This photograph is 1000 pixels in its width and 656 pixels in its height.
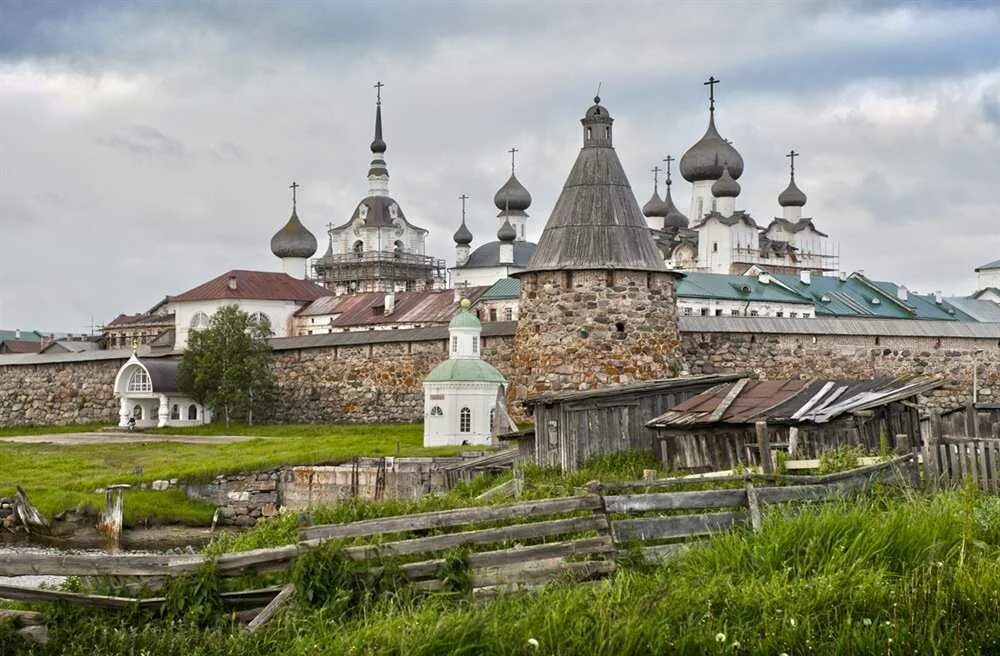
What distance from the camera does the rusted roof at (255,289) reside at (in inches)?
2126

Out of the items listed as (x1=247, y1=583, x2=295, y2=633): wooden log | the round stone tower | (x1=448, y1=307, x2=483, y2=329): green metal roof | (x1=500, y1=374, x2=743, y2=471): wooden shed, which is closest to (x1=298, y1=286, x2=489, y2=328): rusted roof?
(x1=448, y1=307, x2=483, y2=329): green metal roof

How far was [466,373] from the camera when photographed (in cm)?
2845

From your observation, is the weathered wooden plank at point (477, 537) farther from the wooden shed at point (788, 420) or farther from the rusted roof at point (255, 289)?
the rusted roof at point (255, 289)

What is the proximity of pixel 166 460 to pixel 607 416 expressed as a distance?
13363mm

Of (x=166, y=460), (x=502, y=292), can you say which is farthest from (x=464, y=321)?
(x=502, y=292)

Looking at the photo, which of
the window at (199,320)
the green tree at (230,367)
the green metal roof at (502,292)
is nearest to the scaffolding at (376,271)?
the green metal roof at (502,292)

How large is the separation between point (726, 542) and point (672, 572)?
37 centimetres

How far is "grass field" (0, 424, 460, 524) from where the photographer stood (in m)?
24.6

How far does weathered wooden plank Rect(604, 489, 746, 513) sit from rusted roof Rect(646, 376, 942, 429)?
5.56 m

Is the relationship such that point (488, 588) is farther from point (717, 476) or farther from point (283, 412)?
point (283, 412)

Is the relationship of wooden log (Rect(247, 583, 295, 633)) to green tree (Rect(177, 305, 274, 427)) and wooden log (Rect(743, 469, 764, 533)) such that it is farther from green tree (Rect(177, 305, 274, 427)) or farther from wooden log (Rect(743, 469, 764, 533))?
green tree (Rect(177, 305, 274, 427))

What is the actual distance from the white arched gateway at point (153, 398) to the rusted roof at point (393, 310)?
1469 centimetres

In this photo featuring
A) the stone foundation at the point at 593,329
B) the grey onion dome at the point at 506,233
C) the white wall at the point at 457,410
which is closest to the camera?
the stone foundation at the point at 593,329

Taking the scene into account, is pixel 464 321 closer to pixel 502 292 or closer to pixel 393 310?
pixel 502 292
